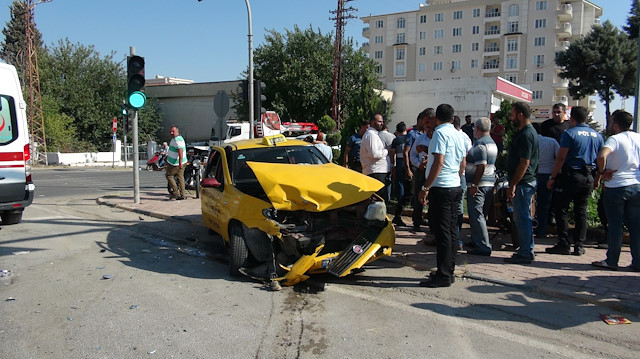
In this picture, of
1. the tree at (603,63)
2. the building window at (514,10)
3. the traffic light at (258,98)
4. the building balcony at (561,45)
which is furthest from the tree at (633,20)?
the traffic light at (258,98)

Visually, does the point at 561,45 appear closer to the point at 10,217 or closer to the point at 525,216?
the point at 525,216

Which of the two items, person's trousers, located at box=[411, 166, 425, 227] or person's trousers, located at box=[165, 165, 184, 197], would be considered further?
person's trousers, located at box=[165, 165, 184, 197]

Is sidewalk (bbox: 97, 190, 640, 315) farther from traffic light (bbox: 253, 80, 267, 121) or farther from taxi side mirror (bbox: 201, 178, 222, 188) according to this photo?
traffic light (bbox: 253, 80, 267, 121)

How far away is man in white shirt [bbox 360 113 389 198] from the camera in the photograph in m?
7.78

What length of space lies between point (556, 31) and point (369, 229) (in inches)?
2997

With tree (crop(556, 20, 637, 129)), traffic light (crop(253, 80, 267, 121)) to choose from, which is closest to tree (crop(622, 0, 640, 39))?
tree (crop(556, 20, 637, 129))

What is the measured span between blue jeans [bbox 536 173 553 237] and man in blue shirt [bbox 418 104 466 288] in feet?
8.35

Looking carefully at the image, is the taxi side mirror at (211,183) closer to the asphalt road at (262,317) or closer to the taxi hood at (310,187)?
the taxi hood at (310,187)

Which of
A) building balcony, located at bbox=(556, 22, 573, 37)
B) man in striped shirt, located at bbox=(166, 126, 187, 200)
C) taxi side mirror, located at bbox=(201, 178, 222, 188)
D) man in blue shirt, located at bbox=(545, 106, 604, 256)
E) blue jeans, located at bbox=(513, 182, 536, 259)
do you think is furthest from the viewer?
building balcony, located at bbox=(556, 22, 573, 37)

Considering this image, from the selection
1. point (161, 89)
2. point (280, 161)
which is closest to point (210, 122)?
point (161, 89)

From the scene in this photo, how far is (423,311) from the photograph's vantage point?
4453mm

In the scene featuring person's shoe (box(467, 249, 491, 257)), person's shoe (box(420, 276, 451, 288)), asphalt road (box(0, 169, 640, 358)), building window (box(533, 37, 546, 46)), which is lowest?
asphalt road (box(0, 169, 640, 358))

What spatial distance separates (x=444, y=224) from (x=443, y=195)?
1.06 ft

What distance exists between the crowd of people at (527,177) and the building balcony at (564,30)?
7224 centimetres
